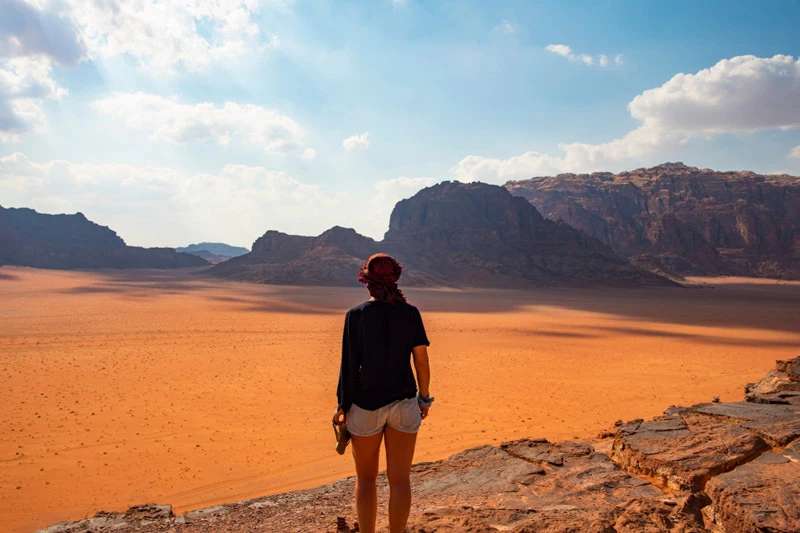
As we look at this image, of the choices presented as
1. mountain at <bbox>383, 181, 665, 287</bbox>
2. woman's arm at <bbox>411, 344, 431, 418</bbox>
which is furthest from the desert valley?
mountain at <bbox>383, 181, 665, 287</bbox>

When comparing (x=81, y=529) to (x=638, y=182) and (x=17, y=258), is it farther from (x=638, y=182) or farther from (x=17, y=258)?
(x=638, y=182)

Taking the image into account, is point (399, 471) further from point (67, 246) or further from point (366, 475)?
point (67, 246)

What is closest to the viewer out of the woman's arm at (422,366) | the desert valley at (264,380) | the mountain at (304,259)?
the woman's arm at (422,366)

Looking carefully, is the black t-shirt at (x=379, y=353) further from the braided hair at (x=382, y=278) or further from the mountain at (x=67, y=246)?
the mountain at (x=67, y=246)

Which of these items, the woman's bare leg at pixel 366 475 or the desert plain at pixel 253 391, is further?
the desert plain at pixel 253 391

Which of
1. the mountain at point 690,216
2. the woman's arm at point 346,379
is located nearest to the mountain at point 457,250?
the mountain at point 690,216

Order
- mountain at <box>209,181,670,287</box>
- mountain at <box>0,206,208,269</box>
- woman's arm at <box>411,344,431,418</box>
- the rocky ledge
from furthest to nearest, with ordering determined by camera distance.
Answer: mountain at <box>0,206,208,269</box>
mountain at <box>209,181,670,287</box>
the rocky ledge
woman's arm at <box>411,344,431,418</box>

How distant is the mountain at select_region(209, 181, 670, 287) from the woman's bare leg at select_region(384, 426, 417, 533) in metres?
61.8

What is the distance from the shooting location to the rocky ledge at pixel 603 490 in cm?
389

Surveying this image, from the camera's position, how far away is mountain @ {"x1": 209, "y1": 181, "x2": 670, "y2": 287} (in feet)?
234

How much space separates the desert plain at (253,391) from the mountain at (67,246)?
73462 mm

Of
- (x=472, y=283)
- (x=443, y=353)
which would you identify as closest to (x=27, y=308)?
(x=443, y=353)

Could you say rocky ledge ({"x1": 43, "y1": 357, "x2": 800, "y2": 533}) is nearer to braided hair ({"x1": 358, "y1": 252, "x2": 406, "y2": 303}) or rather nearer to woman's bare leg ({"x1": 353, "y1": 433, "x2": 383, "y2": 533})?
woman's bare leg ({"x1": 353, "y1": 433, "x2": 383, "y2": 533})

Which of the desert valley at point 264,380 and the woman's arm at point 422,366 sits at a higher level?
the woman's arm at point 422,366
